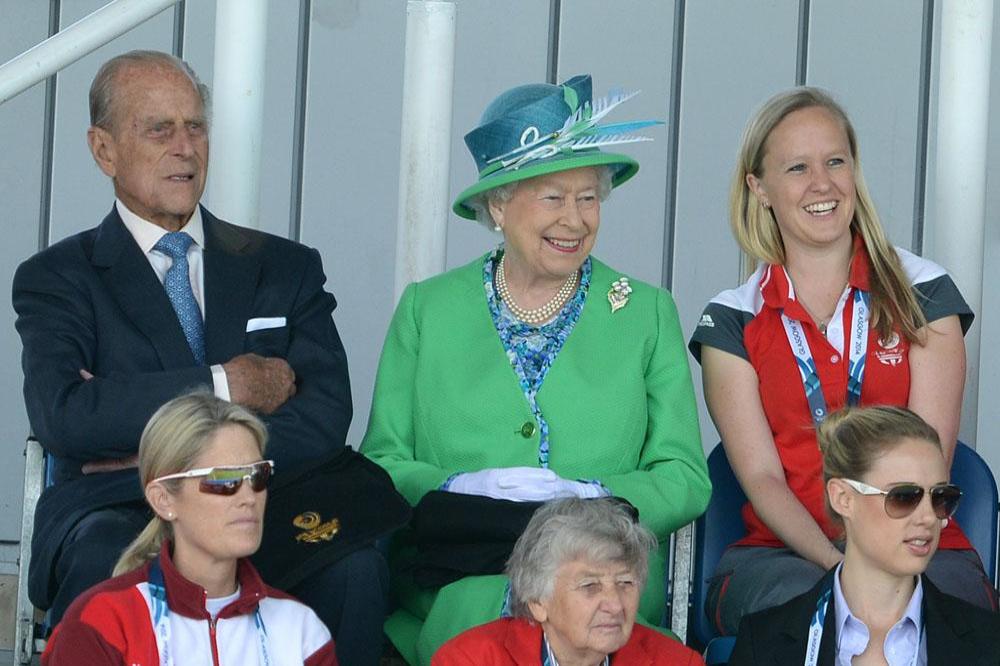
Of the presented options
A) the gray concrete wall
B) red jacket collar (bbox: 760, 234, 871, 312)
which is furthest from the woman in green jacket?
the gray concrete wall

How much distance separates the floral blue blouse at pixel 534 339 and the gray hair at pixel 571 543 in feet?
1.62

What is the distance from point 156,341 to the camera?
14.0ft

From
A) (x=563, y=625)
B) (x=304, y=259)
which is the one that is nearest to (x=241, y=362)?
(x=304, y=259)

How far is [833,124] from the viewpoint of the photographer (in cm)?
451

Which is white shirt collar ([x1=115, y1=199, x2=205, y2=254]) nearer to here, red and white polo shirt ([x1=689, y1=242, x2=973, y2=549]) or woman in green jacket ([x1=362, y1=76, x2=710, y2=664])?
woman in green jacket ([x1=362, y1=76, x2=710, y2=664])

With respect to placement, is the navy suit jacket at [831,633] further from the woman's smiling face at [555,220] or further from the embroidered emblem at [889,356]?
the woman's smiling face at [555,220]

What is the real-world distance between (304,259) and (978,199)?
1720mm

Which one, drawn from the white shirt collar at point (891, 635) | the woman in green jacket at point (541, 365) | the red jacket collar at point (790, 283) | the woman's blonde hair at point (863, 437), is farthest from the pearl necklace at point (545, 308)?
the white shirt collar at point (891, 635)

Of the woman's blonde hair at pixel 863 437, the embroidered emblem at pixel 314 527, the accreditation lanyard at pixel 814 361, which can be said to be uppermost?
the accreditation lanyard at pixel 814 361

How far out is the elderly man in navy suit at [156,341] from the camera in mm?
3959

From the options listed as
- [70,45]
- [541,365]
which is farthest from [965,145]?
[70,45]

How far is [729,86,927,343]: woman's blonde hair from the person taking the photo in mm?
4387

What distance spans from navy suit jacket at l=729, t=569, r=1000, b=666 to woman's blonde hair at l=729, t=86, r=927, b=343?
0.80 meters

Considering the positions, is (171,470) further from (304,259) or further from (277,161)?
(277,161)
